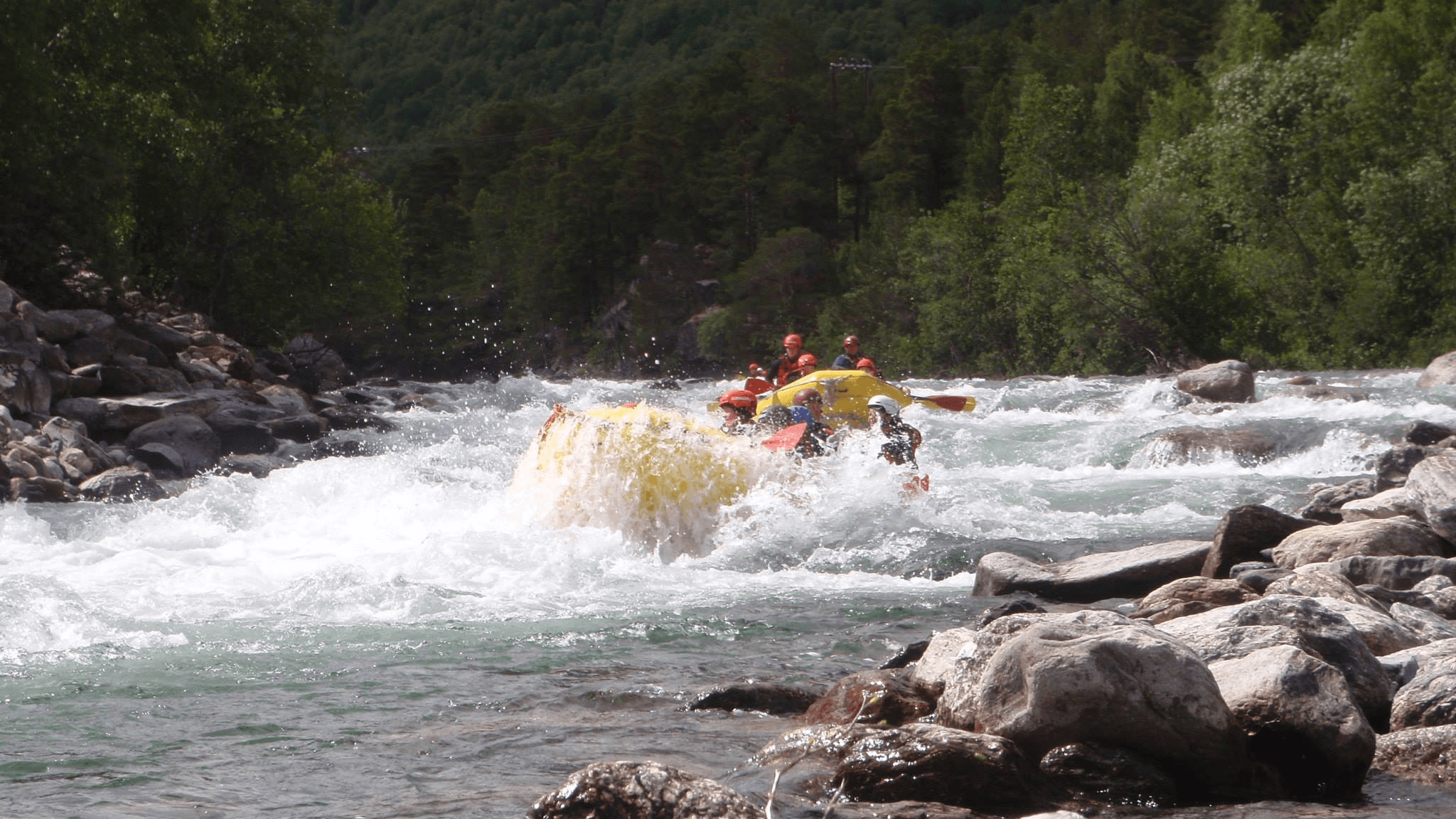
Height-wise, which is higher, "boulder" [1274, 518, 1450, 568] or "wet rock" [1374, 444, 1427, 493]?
"boulder" [1274, 518, 1450, 568]

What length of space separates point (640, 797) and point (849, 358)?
1233cm

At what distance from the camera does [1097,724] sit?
183 inches

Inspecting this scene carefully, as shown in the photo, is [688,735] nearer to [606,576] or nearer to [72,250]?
[606,576]

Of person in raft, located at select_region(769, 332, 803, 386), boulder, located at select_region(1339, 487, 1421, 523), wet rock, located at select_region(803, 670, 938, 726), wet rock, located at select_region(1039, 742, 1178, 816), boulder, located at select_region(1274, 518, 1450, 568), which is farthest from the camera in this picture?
person in raft, located at select_region(769, 332, 803, 386)

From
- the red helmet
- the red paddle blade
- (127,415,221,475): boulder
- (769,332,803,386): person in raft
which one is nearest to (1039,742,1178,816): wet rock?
the red paddle blade

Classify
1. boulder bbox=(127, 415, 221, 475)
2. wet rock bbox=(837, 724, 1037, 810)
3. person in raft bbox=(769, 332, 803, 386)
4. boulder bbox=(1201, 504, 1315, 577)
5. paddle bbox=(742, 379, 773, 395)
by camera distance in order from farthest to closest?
boulder bbox=(127, 415, 221, 475), person in raft bbox=(769, 332, 803, 386), paddle bbox=(742, 379, 773, 395), boulder bbox=(1201, 504, 1315, 577), wet rock bbox=(837, 724, 1037, 810)

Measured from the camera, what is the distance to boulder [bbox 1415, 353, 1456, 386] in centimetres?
2122

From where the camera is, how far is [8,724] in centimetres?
565

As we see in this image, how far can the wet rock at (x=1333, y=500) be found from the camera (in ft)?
34.4

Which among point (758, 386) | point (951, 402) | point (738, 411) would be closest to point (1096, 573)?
point (738, 411)

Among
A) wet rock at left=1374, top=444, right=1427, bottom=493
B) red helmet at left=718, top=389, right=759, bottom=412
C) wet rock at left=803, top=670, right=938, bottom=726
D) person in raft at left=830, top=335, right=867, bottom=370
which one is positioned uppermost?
person in raft at left=830, top=335, right=867, bottom=370

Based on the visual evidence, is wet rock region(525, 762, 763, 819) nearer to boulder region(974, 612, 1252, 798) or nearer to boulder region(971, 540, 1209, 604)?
boulder region(974, 612, 1252, 798)

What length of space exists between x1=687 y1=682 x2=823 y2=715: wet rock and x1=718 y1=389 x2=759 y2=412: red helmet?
6.85 meters

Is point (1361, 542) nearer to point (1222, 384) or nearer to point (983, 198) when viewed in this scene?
point (1222, 384)
